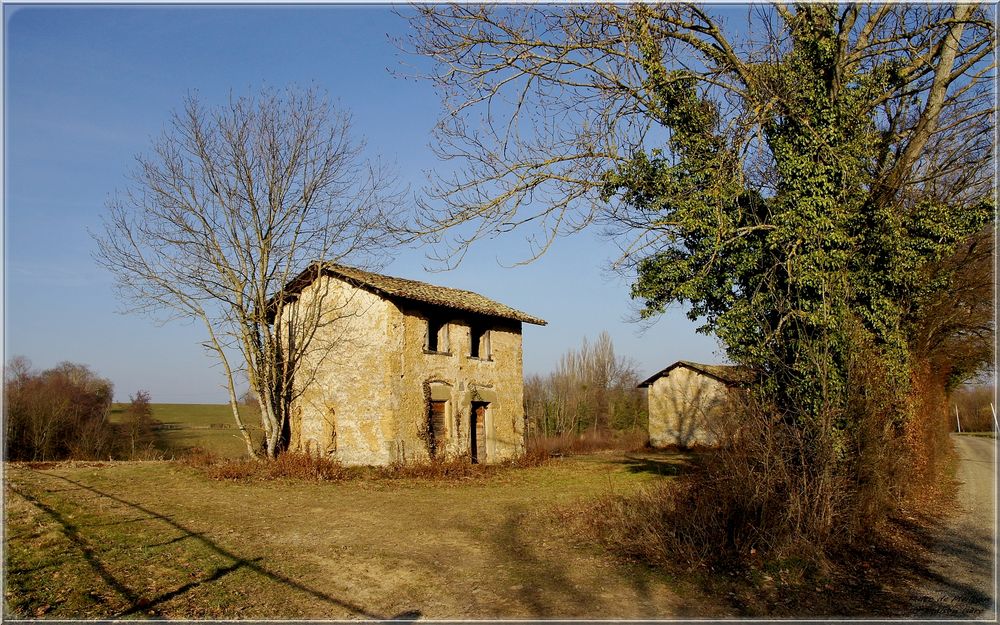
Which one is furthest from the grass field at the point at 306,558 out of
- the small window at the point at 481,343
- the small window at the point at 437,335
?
the small window at the point at 481,343

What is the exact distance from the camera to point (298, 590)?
7113 millimetres

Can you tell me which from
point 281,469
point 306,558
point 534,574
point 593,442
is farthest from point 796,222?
point 593,442

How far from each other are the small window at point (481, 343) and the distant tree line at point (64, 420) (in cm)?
1464

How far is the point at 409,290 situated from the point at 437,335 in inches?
68.8

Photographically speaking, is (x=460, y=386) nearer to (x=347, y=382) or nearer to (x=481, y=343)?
(x=481, y=343)

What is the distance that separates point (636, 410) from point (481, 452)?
1006 inches

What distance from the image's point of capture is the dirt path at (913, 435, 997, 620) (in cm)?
602

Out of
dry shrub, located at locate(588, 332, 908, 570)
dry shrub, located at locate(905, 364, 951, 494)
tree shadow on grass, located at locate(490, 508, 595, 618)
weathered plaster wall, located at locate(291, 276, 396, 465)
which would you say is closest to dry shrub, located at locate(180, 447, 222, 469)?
weathered plaster wall, located at locate(291, 276, 396, 465)

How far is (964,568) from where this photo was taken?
730cm

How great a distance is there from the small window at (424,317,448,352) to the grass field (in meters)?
6.63

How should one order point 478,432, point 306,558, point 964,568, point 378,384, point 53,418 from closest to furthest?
point 964,568 → point 306,558 → point 378,384 → point 478,432 → point 53,418

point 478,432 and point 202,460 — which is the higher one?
point 478,432

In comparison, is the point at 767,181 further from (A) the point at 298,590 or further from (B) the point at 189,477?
(B) the point at 189,477

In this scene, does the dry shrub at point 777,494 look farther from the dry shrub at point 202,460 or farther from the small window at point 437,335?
the dry shrub at point 202,460
